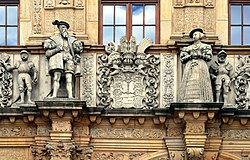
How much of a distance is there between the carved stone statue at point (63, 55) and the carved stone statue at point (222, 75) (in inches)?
124

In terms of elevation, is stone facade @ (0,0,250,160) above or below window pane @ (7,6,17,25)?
below

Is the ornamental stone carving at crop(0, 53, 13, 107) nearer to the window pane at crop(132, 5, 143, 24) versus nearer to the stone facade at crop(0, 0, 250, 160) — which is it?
the stone facade at crop(0, 0, 250, 160)

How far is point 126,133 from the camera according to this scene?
22.4 metres

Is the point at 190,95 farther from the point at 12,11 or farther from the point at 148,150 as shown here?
the point at 12,11

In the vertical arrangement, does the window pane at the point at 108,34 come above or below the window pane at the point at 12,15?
below

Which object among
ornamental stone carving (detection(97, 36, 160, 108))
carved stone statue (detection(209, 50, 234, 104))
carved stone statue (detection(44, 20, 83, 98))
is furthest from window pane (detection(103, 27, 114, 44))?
carved stone statue (detection(209, 50, 234, 104))

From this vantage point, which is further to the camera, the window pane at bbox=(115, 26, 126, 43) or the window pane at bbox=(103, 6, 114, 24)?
the window pane at bbox=(103, 6, 114, 24)

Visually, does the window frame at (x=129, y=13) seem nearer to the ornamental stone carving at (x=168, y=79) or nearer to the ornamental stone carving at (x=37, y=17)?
the ornamental stone carving at (x=168, y=79)

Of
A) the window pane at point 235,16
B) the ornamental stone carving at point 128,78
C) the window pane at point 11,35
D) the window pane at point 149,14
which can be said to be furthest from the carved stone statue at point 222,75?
the window pane at point 11,35

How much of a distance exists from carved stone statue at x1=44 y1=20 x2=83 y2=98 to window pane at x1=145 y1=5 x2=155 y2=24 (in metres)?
1.88

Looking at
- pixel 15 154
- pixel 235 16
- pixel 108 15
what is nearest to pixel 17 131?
pixel 15 154

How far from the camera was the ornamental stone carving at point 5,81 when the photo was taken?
883 inches

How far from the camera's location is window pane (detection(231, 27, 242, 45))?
2304 cm

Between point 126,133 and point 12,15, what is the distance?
4.02 m
